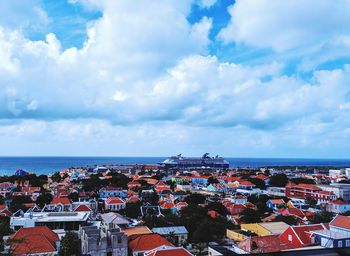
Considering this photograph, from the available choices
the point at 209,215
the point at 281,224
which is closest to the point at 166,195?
the point at 209,215

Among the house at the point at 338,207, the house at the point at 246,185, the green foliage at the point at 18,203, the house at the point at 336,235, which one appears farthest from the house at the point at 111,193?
the house at the point at 336,235

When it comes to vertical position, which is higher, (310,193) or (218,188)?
(310,193)

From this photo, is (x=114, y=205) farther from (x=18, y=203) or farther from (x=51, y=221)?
(x=51, y=221)

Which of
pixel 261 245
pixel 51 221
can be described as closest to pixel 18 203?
pixel 51 221

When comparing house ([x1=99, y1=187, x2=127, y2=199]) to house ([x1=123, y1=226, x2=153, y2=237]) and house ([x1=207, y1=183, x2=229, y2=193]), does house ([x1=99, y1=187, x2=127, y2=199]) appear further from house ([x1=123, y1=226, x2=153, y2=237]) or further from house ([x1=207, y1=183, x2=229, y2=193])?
house ([x1=123, y1=226, x2=153, y2=237])

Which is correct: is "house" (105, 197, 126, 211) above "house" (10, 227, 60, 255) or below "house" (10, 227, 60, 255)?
below

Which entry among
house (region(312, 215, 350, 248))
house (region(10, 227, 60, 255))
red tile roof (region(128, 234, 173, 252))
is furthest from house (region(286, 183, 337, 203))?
house (region(10, 227, 60, 255))

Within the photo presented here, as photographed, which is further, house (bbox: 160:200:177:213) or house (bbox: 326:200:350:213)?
house (bbox: 326:200:350:213)
